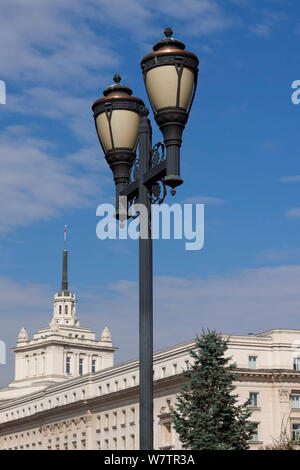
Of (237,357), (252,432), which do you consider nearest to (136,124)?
(252,432)

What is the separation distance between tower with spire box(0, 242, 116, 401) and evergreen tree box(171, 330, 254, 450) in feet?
326

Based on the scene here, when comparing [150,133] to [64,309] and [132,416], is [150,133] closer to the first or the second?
[132,416]

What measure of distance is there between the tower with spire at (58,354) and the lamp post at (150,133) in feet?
456

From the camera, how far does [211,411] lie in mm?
49094

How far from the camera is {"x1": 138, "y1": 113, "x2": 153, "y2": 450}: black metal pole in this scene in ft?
31.4

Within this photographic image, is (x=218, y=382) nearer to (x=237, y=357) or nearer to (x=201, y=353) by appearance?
(x=201, y=353)

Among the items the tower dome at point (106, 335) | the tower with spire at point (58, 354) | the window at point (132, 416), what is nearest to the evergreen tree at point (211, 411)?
the window at point (132, 416)

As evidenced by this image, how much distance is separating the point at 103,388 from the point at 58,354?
48.5m

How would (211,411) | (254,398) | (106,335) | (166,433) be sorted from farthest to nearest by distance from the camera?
(106,335)
(166,433)
(254,398)
(211,411)

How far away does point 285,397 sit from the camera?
83000mm

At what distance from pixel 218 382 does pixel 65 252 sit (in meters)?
133

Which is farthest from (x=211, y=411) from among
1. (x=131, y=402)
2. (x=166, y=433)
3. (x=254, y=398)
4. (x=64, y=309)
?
(x=64, y=309)

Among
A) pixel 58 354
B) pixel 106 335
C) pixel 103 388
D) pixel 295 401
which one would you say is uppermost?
pixel 106 335
